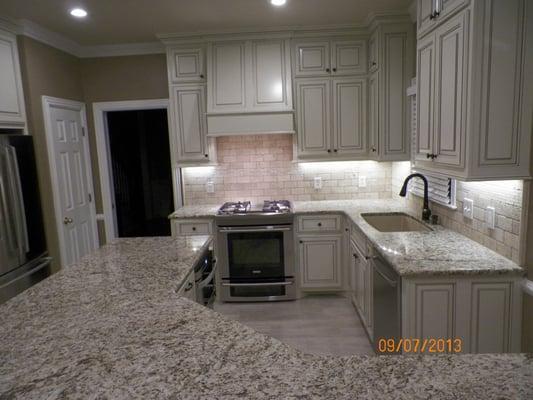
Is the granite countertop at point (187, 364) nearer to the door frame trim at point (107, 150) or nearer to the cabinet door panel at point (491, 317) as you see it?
the cabinet door panel at point (491, 317)

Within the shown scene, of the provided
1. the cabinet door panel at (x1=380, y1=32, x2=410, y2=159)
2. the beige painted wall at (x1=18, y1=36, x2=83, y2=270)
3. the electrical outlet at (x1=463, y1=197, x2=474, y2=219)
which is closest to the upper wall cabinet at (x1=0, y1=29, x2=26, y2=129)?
the beige painted wall at (x1=18, y1=36, x2=83, y2=270)

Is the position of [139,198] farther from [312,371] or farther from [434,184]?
[312,371]

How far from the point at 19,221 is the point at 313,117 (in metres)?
2.75

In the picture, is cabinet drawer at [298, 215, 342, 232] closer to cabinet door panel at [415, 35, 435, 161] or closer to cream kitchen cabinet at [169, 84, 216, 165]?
cream kitchen cabinet at [169, 84, 216, 165]

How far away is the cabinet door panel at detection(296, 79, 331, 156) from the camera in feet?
12.1

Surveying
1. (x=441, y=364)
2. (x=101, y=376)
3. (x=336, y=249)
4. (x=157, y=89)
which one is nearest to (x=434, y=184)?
(x=336, y=249)

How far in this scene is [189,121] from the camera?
149 inches

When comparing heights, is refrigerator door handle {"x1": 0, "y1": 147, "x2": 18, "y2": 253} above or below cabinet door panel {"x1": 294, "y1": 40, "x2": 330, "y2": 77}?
below

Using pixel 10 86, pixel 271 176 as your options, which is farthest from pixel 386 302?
pixel 10 86

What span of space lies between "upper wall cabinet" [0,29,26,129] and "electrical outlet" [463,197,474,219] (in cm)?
352

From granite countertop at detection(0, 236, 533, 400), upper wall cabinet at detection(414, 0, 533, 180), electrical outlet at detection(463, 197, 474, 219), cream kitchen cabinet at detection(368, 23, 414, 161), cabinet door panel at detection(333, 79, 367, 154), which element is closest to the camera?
granite countertop at detection(0, 236, 533, 400)

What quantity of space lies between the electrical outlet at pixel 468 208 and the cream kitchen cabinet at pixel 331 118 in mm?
1440

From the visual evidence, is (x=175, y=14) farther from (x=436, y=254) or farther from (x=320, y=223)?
(x=436, y=254)

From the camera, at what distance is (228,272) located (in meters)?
3.68
